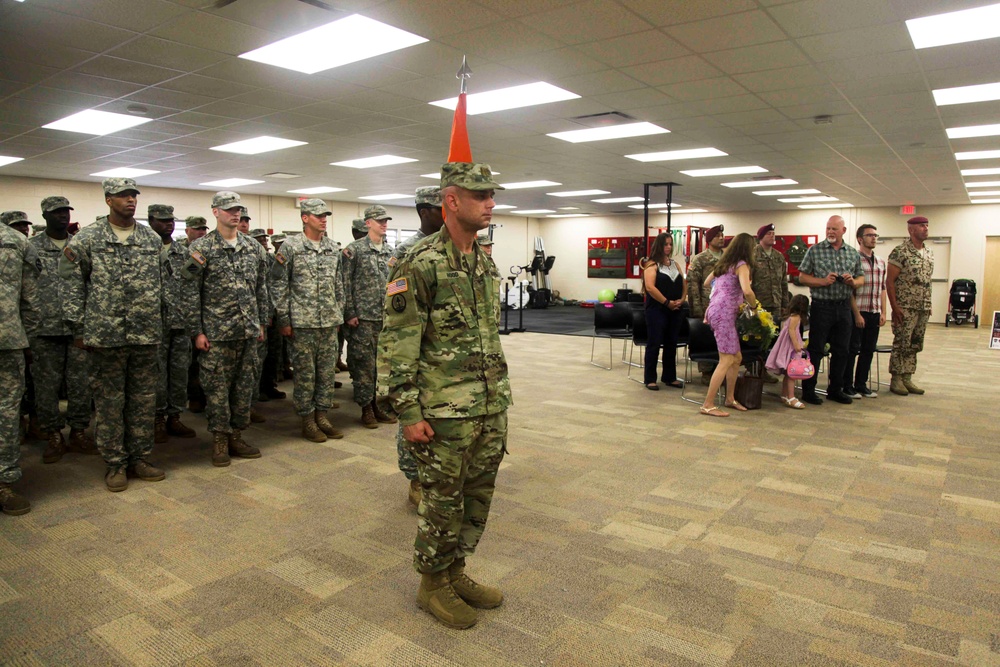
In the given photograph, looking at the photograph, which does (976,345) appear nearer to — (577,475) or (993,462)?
(993,462)

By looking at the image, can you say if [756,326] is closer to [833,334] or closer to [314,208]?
[833,334]

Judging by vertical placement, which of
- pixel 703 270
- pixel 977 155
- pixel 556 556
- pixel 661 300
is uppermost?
pixel 977 155

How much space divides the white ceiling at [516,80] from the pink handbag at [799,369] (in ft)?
8.32

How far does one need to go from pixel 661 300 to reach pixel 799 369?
1464 millimetres

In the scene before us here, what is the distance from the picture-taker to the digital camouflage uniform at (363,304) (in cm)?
521

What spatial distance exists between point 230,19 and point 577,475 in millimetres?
3876

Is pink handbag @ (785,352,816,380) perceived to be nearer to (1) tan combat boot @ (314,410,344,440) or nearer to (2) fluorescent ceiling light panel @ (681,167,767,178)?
(1) tan combat boot @ (314,410,344,440)

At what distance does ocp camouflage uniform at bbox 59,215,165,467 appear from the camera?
11.8 ft

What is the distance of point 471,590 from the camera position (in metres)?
2.42

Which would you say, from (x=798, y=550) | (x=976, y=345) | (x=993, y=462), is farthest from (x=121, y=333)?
(x=976, y=345)

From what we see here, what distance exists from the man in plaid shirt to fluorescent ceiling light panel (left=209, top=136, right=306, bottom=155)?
23.3 feet

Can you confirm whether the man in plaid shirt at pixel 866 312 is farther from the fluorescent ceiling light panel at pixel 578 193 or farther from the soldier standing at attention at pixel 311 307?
the fluorescent ceiling light panel at pixel 578 193

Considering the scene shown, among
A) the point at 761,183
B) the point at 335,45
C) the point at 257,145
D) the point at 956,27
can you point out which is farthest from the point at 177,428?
the point at 761,183

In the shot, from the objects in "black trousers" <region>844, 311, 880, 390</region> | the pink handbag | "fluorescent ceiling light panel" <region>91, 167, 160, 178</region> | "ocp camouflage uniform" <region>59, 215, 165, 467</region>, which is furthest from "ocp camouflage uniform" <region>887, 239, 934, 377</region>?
"fluorescent ceiling light panel" <region>91, 167, 160, 178</region>
